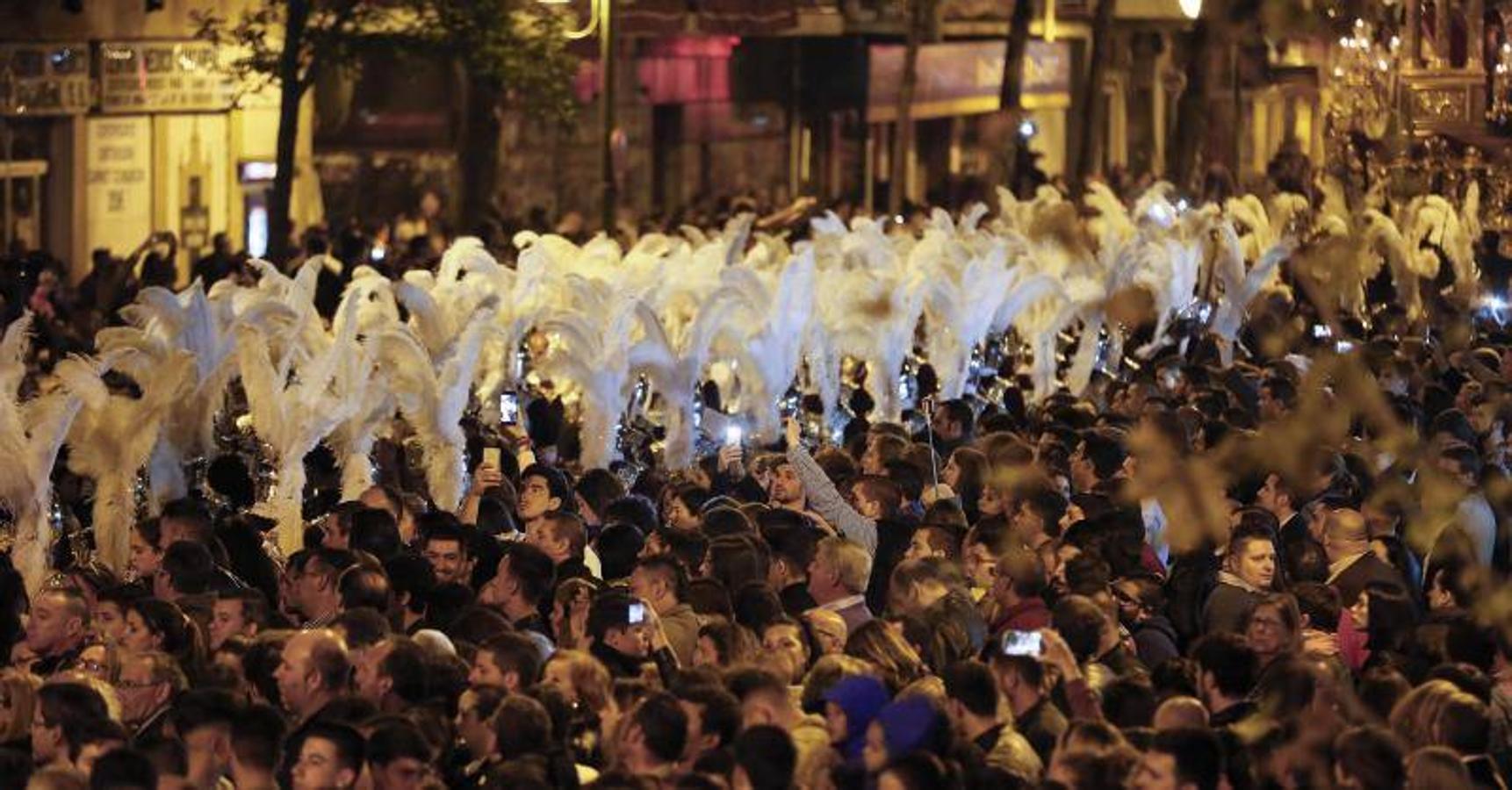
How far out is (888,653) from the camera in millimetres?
10852

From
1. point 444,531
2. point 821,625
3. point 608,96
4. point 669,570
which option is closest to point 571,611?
point 669,570

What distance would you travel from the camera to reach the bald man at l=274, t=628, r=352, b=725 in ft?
34.5

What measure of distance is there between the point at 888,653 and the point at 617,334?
730 cm

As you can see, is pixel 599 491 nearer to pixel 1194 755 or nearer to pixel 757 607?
pixel 757 607

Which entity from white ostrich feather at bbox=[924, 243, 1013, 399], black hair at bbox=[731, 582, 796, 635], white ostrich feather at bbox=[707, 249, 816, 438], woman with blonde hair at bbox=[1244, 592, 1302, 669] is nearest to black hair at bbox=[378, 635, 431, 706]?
black hair at bbox=[731, 582, 796, 635]

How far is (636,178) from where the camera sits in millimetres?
43406

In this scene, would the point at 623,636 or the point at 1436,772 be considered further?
the point at 623,636

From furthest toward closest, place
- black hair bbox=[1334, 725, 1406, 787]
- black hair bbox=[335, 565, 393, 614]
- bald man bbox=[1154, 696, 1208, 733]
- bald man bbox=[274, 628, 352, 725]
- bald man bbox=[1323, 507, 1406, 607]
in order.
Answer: bald man bbox=[1323, 507, 1406, 607] → black hair bbox=[335, 565, 393, 614] → bald man bbox=[274, 628, 352, 725] → bald man bbox=[1154, 696, 1208, 733] → black hair bbox=[1334, 725, 1406, 787]

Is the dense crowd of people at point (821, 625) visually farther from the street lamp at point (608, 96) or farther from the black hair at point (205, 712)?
the street lamp at point (608, 96)

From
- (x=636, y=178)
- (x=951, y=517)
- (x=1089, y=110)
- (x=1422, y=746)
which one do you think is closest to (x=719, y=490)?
(x=951, y=517)

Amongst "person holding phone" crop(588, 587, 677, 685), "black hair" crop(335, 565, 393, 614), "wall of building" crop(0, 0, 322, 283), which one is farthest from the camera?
"wall of building" crop(0, 0, 322, 283)

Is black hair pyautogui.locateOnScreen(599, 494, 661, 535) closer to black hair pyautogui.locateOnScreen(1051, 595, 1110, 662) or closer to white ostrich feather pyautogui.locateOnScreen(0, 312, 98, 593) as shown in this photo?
white ostrich feather pyautogui.locateOnScreen(0, 312, 98, 593)

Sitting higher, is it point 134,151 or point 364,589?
point 134,151

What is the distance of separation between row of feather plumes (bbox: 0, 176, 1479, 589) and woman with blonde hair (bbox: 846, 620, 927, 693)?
484cm
